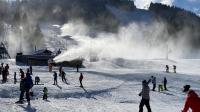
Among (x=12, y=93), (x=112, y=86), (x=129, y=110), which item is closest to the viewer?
(x=129, y=110)

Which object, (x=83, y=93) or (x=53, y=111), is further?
(x=83, y=93)

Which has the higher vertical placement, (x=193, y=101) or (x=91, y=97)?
(x=193, y=101)

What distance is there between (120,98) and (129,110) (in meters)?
8.80

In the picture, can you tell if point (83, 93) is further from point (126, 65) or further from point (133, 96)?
point (126, 65)

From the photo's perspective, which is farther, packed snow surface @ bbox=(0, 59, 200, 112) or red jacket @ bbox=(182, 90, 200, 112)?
packed snow surface @ bbox=(0, 59, 200, 112)

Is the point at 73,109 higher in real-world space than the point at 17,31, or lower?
lower

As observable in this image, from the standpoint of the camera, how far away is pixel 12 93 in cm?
3338

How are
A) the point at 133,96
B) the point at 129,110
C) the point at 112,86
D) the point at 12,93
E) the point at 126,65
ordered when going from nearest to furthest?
the point at 129,110 → the point at 12,93 → the point at 133,96 → the point at 112,86 → the point at 126,65

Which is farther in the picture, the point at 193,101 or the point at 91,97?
the point at 91,97

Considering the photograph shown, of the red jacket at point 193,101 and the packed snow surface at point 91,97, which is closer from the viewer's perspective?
the red jacket at point 193,101

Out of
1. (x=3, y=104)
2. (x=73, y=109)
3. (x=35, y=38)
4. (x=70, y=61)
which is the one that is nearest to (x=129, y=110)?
(x=73, y=109)

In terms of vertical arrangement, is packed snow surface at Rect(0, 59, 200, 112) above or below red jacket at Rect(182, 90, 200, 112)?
below

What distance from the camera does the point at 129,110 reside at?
2527 centimetres

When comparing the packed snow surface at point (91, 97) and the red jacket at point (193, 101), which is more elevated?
the red jacket at point (193, 101)
